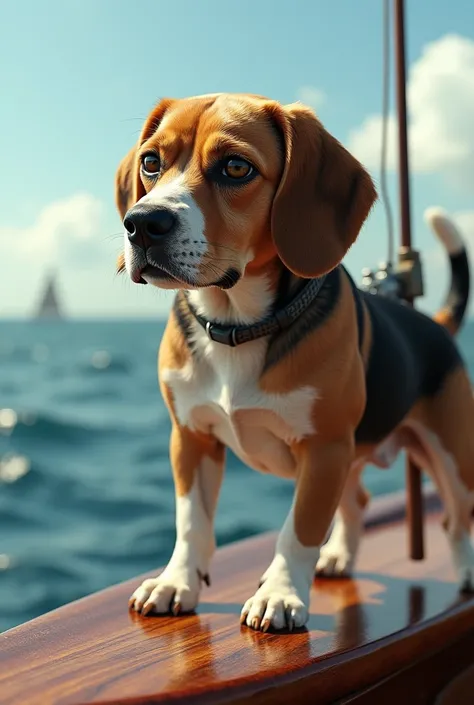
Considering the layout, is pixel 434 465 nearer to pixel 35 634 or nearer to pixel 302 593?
pixel 302 593

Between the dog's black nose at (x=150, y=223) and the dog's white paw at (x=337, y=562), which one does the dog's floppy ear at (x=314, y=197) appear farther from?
the dog's white paw at (x=337, y=562)

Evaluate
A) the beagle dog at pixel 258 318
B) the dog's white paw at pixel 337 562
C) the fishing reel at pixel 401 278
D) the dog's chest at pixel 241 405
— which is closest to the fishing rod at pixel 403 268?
the fishing reel at pixel 401 278

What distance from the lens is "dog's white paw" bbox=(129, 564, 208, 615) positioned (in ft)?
5.39

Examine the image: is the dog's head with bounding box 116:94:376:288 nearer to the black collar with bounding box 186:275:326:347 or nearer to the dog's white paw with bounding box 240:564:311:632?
the black collar with bounding box 186:275:326:347

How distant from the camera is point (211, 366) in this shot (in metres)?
1.60

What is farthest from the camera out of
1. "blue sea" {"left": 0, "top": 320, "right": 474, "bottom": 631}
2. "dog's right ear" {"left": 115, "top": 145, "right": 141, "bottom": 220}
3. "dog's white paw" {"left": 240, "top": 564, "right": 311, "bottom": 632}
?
"blue sea" {"left": 0, "top": 320, "right": 474, "bottom": 631}

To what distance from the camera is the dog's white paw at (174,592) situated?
1.64 metres

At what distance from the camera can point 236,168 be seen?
1420mm

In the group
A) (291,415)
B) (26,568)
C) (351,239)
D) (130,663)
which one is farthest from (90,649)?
(26,568)

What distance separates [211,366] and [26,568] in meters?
5.59

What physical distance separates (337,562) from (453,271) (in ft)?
2.69

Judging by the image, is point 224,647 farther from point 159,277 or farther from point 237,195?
point 237,195

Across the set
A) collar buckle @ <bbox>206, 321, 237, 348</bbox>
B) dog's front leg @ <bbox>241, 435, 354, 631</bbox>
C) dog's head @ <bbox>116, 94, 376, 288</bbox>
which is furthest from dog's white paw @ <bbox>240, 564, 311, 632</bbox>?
dog's head @ <bbox>116, 94, 376, 288</bbox>

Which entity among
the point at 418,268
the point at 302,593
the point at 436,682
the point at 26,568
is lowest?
the point at 26,568
